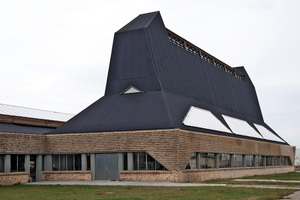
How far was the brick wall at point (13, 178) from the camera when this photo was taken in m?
41.4

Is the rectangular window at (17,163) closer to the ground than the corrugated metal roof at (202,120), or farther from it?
closer to the ground

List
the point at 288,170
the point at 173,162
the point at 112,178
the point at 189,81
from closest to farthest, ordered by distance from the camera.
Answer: the point at 173,162 < the point at 112,178 < the point at 189,81 < the point at 288,170

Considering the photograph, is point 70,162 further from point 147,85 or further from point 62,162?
point 147,85

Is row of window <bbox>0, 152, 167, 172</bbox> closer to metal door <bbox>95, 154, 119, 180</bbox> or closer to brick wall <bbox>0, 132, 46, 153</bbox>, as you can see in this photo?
brick wall <bbox>0, 132, 46, 153</bbox>

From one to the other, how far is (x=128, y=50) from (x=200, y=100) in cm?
1385

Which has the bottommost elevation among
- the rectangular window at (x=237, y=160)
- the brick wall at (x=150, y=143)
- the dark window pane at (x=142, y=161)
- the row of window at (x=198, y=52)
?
the rectangular window at (x=237, y=160)

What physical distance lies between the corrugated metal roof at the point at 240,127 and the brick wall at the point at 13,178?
29.6 m

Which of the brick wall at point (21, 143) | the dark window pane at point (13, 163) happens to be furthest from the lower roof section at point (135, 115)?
the dark window pane at point (13, 163)

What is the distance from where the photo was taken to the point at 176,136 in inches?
1629

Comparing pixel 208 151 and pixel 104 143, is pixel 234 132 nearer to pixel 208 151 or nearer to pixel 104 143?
Answer: pixel 208 151

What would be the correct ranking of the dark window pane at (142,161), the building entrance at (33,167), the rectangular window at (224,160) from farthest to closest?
the rectangular window at (224,160)
the building entrance at (33,167)
the dark window pane at (142,161)

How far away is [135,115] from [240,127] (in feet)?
87.3

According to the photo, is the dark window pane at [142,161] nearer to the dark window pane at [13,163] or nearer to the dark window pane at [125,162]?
the dark window pane at [125,162]

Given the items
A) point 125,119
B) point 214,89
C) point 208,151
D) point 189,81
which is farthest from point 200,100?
point 125,119
